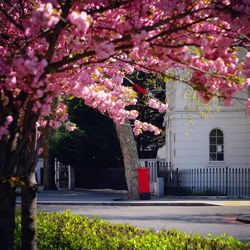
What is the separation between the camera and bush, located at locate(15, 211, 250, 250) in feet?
21.8

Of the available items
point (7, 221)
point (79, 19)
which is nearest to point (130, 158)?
point (7, 221)

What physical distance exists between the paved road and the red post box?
332cm

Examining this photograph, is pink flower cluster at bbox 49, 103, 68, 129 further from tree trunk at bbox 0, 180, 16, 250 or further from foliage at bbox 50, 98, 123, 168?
foliage at bbox 50, 98, 123, 168

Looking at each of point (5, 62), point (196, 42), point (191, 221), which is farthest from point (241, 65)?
point (191, 221)

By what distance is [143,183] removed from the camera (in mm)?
28547

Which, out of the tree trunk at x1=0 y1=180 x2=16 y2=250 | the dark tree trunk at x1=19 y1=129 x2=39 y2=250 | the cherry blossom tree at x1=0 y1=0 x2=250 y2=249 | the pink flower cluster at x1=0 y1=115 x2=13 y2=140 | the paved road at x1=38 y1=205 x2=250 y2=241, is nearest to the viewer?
the cherry blossom tree at x1=0 y1=0 x2=250 y2=249

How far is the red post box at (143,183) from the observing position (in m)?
28.3

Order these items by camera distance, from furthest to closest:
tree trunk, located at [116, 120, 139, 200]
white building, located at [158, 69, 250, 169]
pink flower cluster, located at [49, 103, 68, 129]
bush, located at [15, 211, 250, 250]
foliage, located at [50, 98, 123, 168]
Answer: foliage, located at [50, 98, 123, 168], white building, located at [158, 69, 250, 169], tree trunk, located at [116, 120, 139, 200], pink flower cluster, located at [49, 103, 68, 129], bush, located at [15, 211, 250, 250]

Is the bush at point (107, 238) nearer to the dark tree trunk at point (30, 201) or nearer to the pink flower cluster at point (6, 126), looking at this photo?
the dark tree trunk at point (30, 201)

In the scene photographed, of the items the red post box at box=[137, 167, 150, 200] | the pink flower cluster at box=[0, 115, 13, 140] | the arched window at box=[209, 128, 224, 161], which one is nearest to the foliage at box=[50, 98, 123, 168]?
the arched window at box=[209, 128, 224, 161]

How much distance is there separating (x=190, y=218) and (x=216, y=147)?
13634mm

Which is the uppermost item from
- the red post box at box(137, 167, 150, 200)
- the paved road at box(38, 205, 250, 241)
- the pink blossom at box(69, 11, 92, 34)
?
the pink blossom at box(69, 11, 92, 34)

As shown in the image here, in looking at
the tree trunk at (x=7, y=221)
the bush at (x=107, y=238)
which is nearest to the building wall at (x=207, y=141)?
the bush at (x=107, y=238)

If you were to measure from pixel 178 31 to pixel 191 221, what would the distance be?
13.3 m
